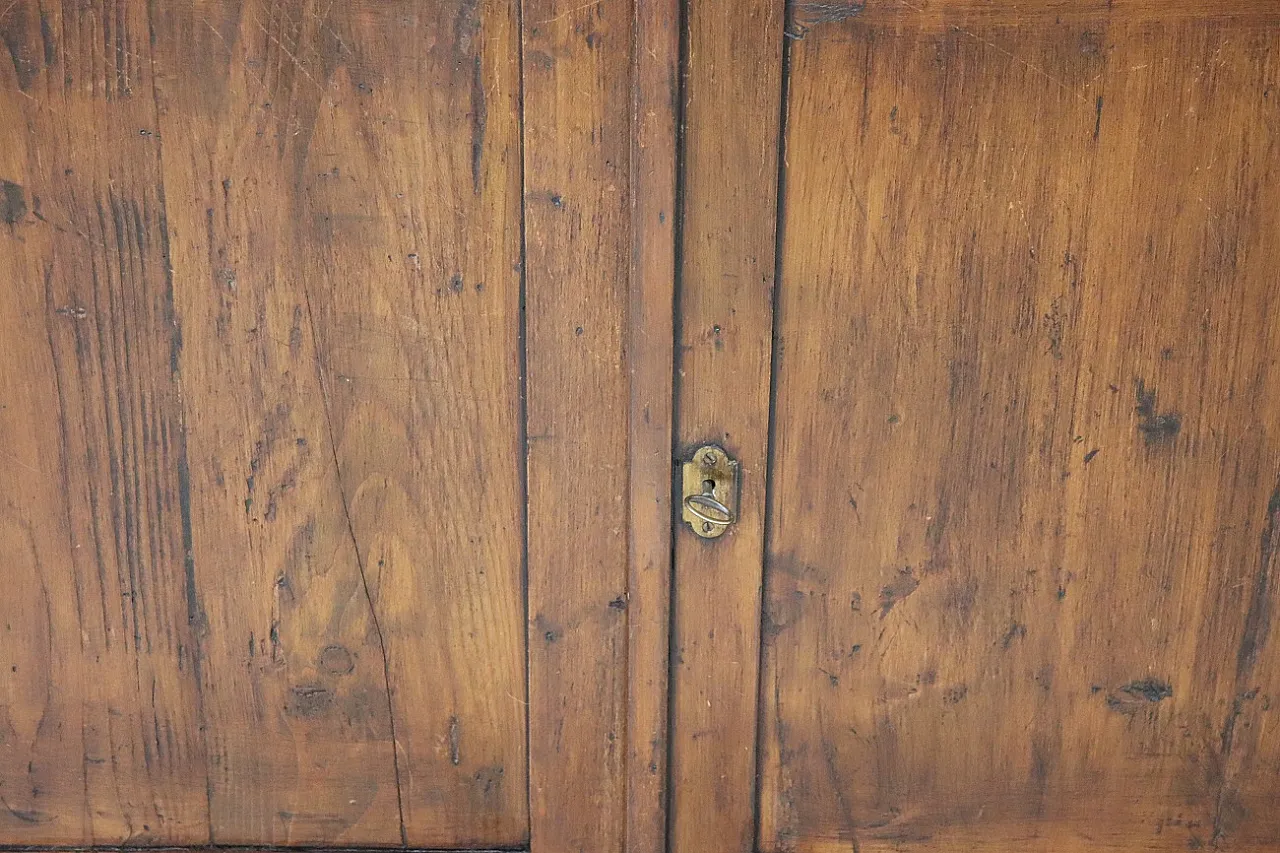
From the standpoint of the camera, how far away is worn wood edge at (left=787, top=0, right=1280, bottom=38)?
0.87 meters

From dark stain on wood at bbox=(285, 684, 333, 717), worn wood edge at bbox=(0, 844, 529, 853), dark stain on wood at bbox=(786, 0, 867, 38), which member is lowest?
worn wood edge at bbox=(0, 844, 529, 853)

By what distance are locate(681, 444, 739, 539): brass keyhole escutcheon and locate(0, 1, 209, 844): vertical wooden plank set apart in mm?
491

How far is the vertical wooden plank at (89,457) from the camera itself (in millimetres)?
889

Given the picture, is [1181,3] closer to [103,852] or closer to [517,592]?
[517,592]

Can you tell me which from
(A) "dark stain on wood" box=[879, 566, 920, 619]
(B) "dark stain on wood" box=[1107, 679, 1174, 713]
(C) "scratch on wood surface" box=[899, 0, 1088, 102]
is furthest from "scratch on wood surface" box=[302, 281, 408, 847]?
(B) "dark stain on wood" box=[1107, 679, 1174, 713]

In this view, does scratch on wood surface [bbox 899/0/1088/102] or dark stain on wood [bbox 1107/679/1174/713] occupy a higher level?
scratch on wood surface [bbox 899/0/1088/102]

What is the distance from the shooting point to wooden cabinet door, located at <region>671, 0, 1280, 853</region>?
0.89m

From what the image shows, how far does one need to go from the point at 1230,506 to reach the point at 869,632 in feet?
1.21

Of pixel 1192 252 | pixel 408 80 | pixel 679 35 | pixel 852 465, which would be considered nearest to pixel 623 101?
pixel 679 35

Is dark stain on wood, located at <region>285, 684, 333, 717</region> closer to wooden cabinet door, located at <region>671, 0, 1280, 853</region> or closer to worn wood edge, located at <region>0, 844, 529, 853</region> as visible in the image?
worn wood edge, located at <region>0, 844, 529, 853</region>

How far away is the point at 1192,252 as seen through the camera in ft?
3.00

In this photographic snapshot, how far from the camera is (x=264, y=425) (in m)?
0.95

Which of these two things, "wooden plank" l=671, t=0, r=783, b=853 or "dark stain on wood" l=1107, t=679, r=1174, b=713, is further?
"dark stain on wood" l=1107, t=679, r=1174, b=713

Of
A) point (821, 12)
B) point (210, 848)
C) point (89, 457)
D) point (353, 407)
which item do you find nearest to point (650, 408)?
point (353, 407)
